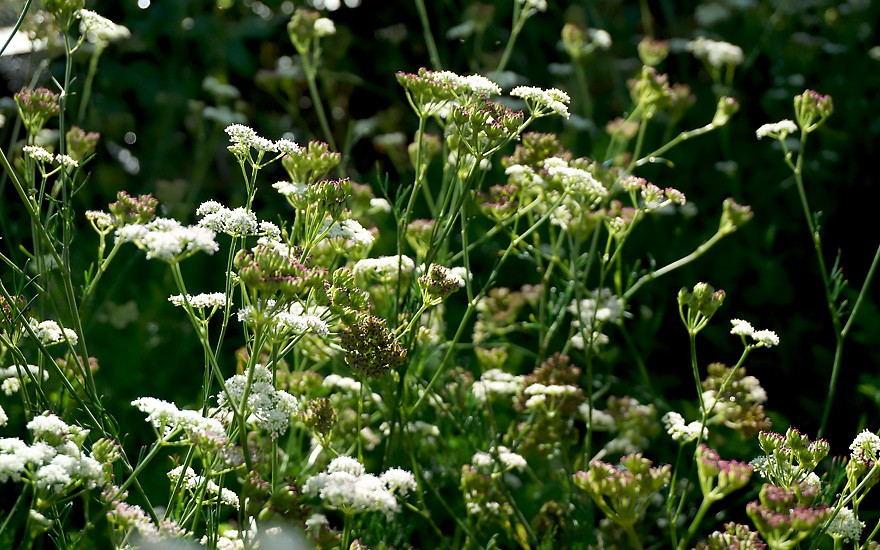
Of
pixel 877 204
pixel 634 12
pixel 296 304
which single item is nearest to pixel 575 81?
pixel 634 12

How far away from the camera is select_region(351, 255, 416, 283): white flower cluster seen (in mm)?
1698

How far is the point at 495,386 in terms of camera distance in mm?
1947

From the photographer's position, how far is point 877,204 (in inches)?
136

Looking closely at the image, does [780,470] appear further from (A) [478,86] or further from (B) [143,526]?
(B) [143,526]

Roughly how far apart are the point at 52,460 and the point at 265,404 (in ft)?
0.88

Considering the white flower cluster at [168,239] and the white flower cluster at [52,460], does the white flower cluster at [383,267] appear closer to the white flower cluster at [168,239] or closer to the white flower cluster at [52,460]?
the white flower cluster at [168,239]

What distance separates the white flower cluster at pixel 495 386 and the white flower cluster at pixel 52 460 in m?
0.90

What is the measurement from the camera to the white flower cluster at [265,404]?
4.22ft

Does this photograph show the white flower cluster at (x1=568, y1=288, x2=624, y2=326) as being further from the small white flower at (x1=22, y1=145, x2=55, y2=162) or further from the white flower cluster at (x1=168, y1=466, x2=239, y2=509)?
the small white flower at (x1=22, y1=145, x2=55, y2=162)

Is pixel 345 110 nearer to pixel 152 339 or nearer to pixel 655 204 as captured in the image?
pixel 152 339

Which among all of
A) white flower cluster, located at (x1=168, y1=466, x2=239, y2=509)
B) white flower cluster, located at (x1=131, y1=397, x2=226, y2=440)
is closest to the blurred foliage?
white flower cluster, located at (x1=168, y1=466, x2=239, y2=509)

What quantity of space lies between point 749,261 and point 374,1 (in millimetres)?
2279

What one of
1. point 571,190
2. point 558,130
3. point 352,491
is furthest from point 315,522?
point 558,130

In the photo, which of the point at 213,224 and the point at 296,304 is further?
the point at 296,304
